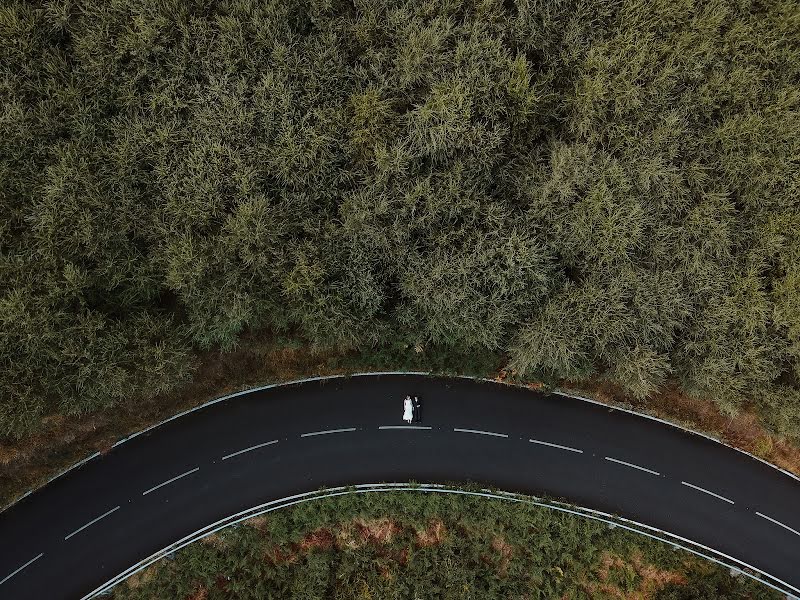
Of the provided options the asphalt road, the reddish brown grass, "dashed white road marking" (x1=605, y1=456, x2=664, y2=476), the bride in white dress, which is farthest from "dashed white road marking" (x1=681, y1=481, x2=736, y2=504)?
the bride in white dress

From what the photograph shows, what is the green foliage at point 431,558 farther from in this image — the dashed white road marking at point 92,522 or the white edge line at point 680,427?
the white edge line at point 680,427

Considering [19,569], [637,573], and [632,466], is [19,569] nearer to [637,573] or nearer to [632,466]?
[637,573]

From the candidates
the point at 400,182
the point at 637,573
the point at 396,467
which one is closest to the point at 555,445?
the point at 637,573

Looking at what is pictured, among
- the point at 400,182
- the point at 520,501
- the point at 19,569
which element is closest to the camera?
the point at 400,182

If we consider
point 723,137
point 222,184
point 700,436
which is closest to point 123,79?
point 222,184

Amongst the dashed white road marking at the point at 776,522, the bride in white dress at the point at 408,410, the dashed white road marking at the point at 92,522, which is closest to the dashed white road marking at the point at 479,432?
the bride in white dress at the point at 408,410

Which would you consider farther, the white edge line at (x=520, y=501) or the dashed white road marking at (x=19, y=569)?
the white edge line at (x=520, y=501)

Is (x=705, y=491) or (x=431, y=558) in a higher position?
(x=705, y=491)
